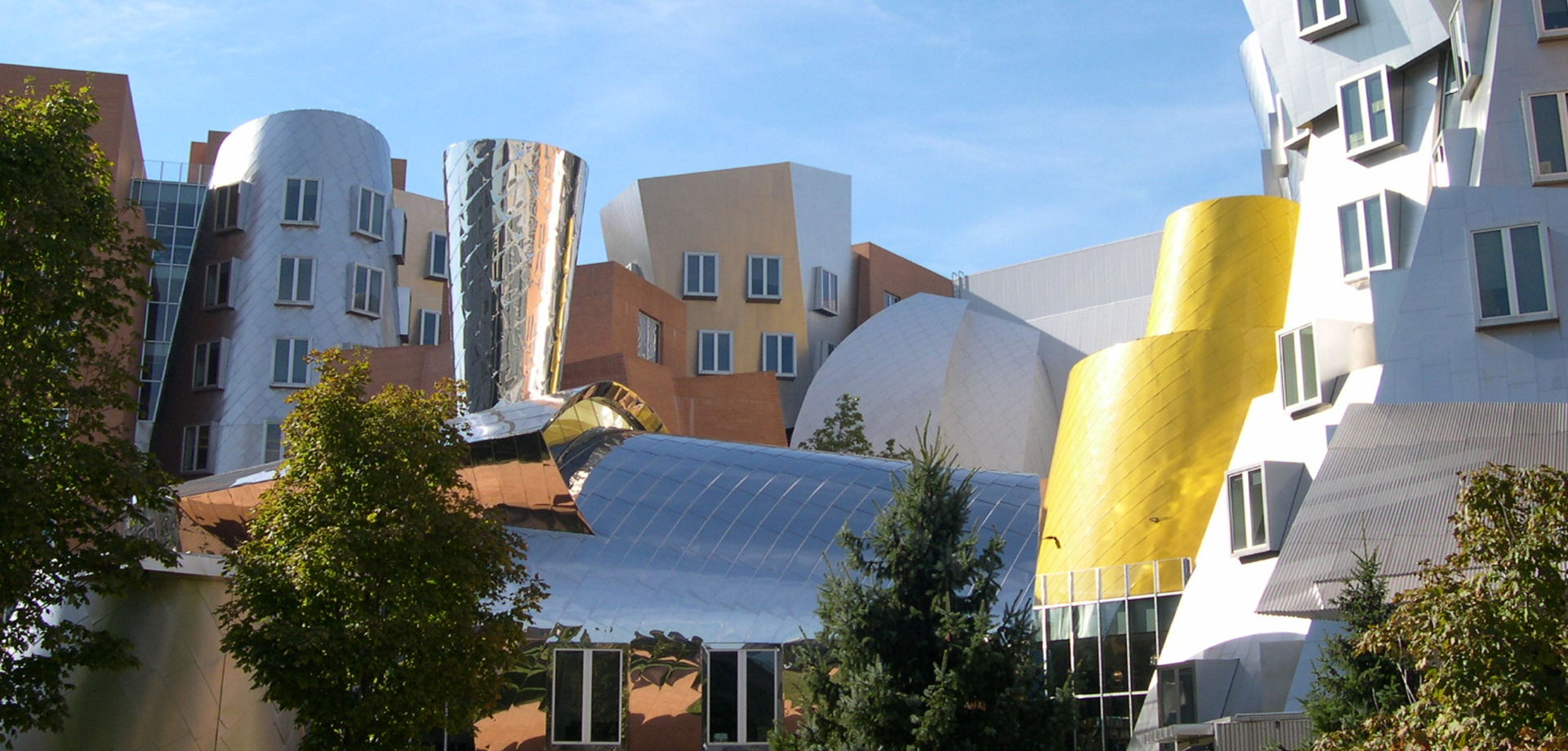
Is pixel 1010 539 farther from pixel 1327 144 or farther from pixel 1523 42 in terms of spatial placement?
pixel 1523 42

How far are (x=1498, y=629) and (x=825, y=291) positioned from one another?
1806 inches

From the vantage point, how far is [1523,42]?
1980cm

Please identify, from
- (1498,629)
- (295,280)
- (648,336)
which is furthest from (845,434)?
(1498,629)

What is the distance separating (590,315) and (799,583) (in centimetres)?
1940

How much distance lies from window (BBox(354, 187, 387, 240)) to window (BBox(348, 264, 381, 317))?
1.06m

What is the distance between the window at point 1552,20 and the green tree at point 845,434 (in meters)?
25.0

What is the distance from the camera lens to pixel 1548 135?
19.5 m

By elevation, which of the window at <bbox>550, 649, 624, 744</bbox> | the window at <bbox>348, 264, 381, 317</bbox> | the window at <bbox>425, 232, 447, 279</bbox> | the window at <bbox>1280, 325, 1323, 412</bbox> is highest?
the window at <bbox>425, 232, 447, 279</bbox>

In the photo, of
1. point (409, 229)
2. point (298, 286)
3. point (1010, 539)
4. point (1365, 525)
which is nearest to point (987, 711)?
point (1365, 525)

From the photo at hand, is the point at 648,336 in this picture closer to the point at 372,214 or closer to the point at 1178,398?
the point at 372,214

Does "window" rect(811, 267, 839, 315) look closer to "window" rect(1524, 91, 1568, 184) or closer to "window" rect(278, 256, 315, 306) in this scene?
"window" rect(278, 256, 315, 306)

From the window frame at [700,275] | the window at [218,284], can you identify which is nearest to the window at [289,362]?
the window at [218,284]

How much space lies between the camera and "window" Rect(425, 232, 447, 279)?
A: 5359 centimetres

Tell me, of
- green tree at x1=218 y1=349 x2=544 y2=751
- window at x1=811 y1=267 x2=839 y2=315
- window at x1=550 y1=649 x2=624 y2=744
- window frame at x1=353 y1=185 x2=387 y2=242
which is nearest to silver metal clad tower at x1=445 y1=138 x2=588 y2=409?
window at x1=550 y1=649 x2=624 y2=744
